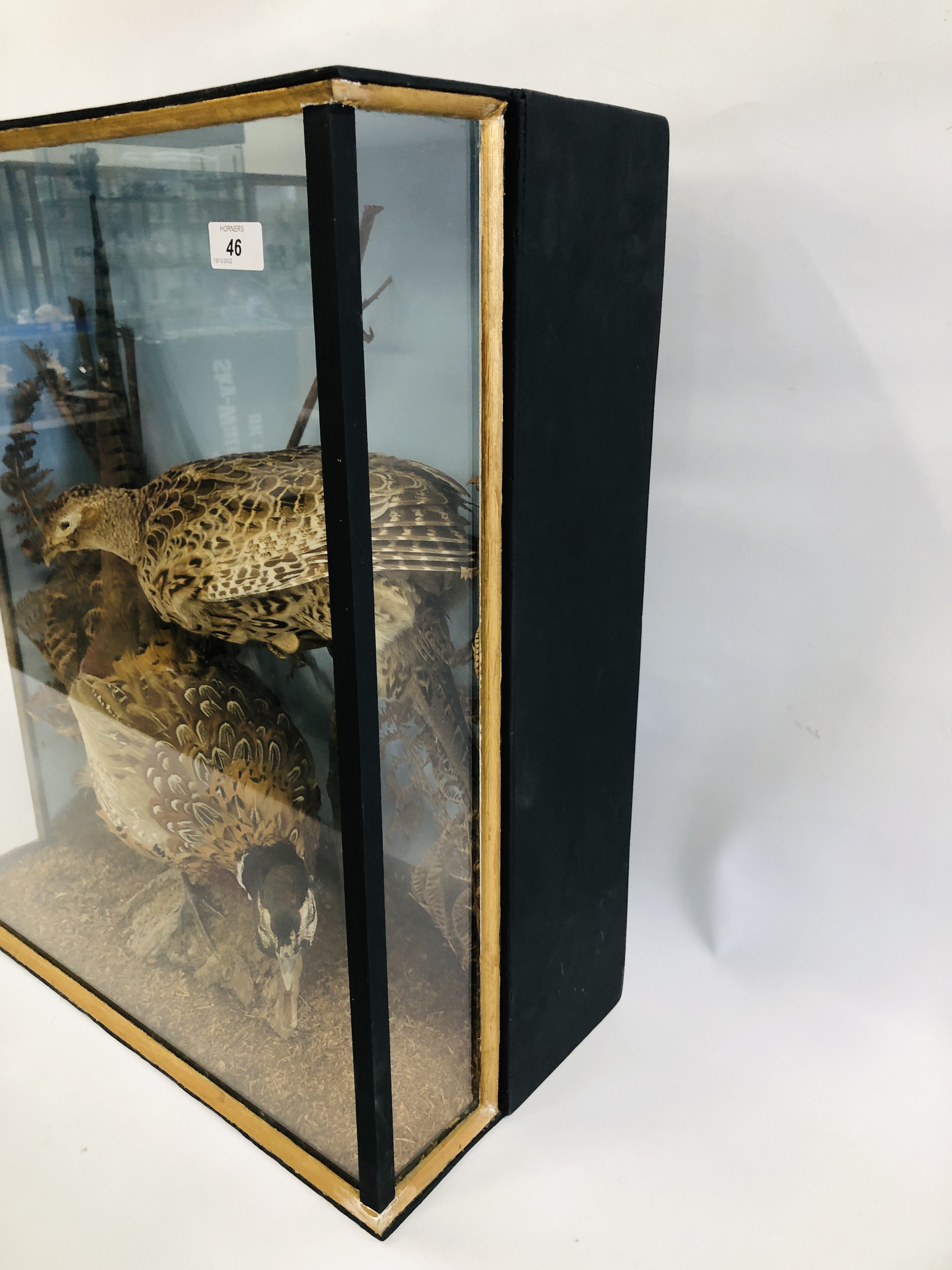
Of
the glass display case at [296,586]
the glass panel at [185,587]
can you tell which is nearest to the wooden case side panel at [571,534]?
the glass display case at [296,586]

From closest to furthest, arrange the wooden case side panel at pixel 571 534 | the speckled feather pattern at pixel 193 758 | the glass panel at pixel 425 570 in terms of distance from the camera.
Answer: the glass panel at pixel 425 570, the wooden case side panel at pixel 571 534, the speckled feather pattern at pixel 193 758

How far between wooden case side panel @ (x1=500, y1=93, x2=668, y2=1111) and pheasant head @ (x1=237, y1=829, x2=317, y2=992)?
218 mm

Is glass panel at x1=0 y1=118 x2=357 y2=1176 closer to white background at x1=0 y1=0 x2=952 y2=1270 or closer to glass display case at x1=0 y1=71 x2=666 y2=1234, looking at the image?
glass display case at x1=0 y1=71 x2=666 y2=1234

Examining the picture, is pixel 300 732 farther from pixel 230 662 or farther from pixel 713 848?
pixel 713 848

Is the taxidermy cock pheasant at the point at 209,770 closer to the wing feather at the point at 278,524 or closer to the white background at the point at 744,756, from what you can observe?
the wing feather at the point at 278,524

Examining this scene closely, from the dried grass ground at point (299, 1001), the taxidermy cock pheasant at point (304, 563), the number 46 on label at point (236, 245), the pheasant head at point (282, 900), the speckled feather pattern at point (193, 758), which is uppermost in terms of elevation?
the number 46 on label at point (236, 245)

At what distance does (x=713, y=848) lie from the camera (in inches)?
60.7

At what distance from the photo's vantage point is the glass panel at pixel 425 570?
0.83 meters

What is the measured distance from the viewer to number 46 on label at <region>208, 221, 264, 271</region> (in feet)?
2.77

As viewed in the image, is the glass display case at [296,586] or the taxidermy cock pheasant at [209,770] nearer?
the glass display case at [296,586]

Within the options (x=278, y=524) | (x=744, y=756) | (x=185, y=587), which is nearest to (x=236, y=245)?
(x=278, y=524)

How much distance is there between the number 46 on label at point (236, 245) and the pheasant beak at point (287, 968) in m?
0.71

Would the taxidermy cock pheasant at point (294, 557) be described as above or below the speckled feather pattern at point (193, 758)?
above

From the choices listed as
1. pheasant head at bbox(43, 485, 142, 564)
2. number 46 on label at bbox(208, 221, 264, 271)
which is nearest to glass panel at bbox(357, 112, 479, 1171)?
number 46 on label at bbox(208, 221, 264, 271)
